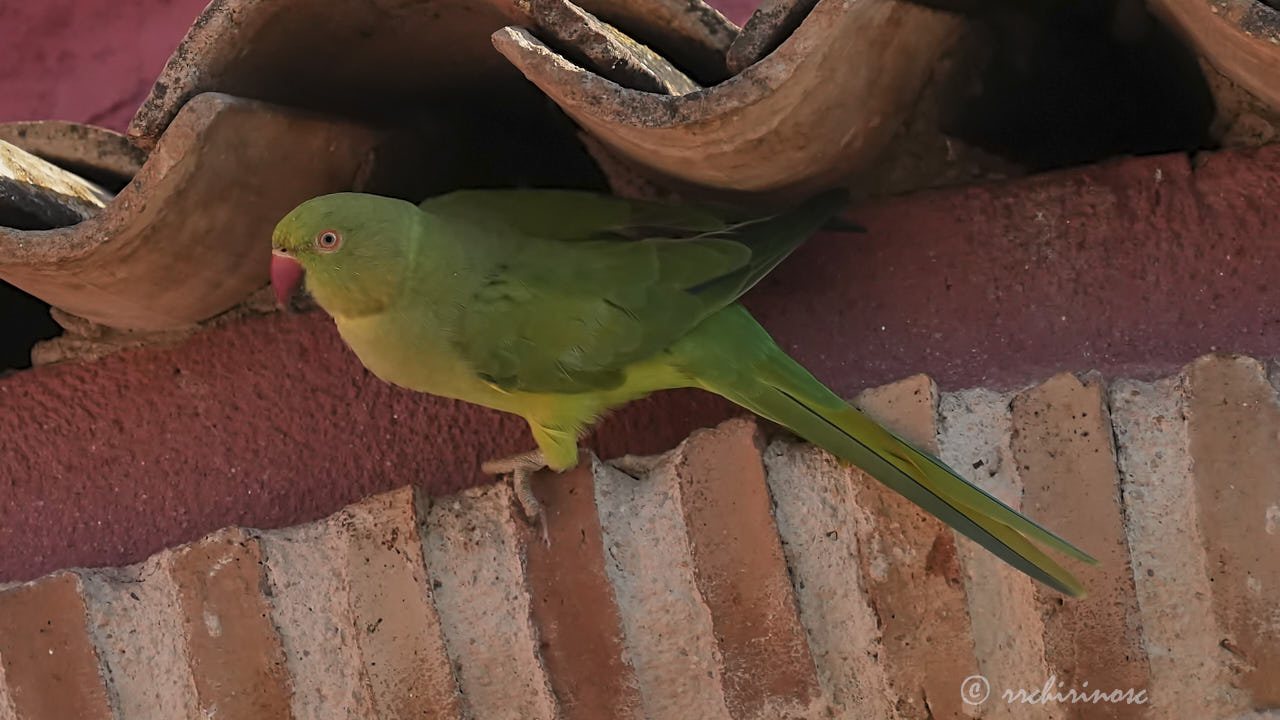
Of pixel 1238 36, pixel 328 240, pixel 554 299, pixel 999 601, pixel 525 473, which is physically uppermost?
pixel 1238 36

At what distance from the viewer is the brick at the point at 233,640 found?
1312 mm

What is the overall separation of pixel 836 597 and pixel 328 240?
71 cm

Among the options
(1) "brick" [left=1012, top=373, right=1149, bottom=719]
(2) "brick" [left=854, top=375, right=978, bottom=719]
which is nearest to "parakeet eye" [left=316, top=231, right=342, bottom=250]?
(2) "brick" [left=854, top=375, right=978, bottom=719]

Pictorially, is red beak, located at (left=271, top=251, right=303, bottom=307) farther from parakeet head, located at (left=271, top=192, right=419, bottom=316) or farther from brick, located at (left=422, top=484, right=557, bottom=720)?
brick, located at (left=422, top=484, right=557, bottom=720)

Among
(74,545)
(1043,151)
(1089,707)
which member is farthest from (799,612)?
(74,545)

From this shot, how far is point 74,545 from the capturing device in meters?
1.56

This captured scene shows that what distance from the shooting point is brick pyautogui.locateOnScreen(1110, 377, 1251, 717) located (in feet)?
3.81

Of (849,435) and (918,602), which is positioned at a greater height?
(849,435)

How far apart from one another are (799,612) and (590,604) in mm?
212

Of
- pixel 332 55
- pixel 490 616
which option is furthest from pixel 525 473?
pixel 332 55

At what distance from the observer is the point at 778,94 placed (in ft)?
3.66

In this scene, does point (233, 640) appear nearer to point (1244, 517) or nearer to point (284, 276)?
point (284, 276)

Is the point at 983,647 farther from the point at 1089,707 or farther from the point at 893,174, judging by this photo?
the point at 893,174

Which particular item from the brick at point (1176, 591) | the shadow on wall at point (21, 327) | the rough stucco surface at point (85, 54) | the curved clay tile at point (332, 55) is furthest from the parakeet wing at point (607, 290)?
the rough stucco surface at point (85, 54)
